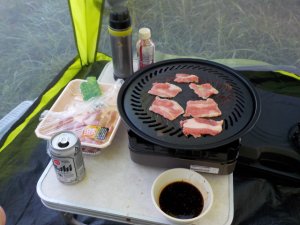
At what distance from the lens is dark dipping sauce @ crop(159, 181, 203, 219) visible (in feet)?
2.38

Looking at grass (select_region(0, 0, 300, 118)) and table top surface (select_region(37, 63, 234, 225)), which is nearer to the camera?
table top surface (select_region(37, 63, 234, 225))

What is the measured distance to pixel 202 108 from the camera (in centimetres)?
83

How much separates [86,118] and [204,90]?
33cm

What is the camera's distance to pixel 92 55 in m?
1.52

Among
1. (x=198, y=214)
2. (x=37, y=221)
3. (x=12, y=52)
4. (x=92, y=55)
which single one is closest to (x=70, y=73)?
(x=92, y=55)

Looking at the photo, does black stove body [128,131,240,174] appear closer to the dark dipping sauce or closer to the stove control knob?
the dark dipping sauce

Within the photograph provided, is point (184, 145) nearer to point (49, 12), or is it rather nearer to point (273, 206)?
point (273, 206)

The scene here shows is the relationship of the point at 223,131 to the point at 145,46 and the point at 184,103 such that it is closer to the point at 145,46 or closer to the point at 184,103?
the point at 184,103

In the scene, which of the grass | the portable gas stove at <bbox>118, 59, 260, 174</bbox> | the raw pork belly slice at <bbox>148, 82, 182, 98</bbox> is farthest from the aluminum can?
the grass

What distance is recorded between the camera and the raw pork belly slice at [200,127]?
30.2 inches

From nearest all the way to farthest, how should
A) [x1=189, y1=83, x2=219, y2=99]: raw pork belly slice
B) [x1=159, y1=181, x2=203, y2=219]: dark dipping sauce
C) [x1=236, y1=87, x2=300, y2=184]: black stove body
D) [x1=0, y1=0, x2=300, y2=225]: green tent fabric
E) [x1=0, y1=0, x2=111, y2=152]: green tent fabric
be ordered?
[x1=159, y1=181, x2=203, y2=219]: dark dipping sauce, [x1=189, y1=83, x2=219, y2=99]: raw pork belly slice, [x1=236, y1=87, x2=300, y2=184]: black stove body, [x1=0, y1=0, x2=300, y2=225]: green tent fabric, [x1=0, y1=0, x2=111, y2=152]: green tent fabric

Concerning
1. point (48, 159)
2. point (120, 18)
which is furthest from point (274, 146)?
point (48, 159)

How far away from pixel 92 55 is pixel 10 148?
532mm

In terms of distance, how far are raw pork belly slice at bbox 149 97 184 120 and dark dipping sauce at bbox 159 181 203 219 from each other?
0.16 metres
